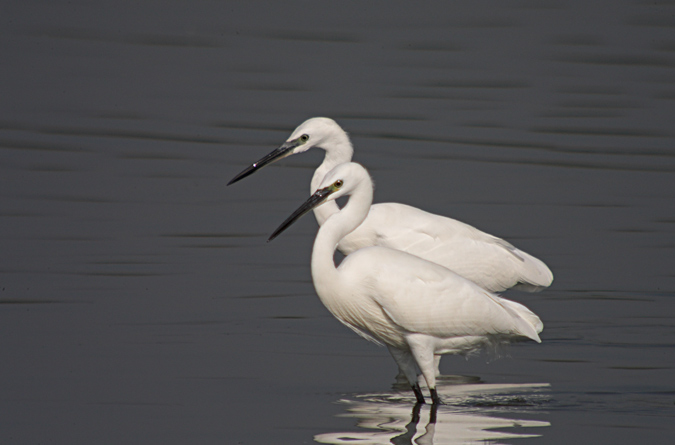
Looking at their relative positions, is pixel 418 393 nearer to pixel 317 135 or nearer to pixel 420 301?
pixel 420 301

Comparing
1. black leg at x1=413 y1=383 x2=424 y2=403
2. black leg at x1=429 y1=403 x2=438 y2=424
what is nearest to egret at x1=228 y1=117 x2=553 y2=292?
black leg at x1=413 y1=383 x2=424 y2=403

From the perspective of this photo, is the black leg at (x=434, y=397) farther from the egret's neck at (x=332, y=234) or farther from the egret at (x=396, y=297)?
the egret's neck at (x=332, y=234)

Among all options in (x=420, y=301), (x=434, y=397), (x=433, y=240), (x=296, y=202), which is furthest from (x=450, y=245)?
(x=296, y=202)

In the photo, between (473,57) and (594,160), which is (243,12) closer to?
(473,57)

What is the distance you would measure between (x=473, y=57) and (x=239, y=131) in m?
5.40

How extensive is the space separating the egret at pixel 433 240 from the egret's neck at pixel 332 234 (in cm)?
131

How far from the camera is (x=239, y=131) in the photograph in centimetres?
1324

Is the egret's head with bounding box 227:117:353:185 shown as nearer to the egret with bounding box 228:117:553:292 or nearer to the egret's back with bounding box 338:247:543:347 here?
the egret with bounding box 228:117:553:292

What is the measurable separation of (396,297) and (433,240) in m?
1.54

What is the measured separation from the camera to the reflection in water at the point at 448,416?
5.99m

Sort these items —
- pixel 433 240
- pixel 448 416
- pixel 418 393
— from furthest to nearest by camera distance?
pixel 433 240 < pixel 418 393 < pixel 448 416

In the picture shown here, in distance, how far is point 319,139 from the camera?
835cm

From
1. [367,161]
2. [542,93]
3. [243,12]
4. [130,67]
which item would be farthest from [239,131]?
[243,12]

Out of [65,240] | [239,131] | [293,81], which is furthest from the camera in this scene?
[293,81]
